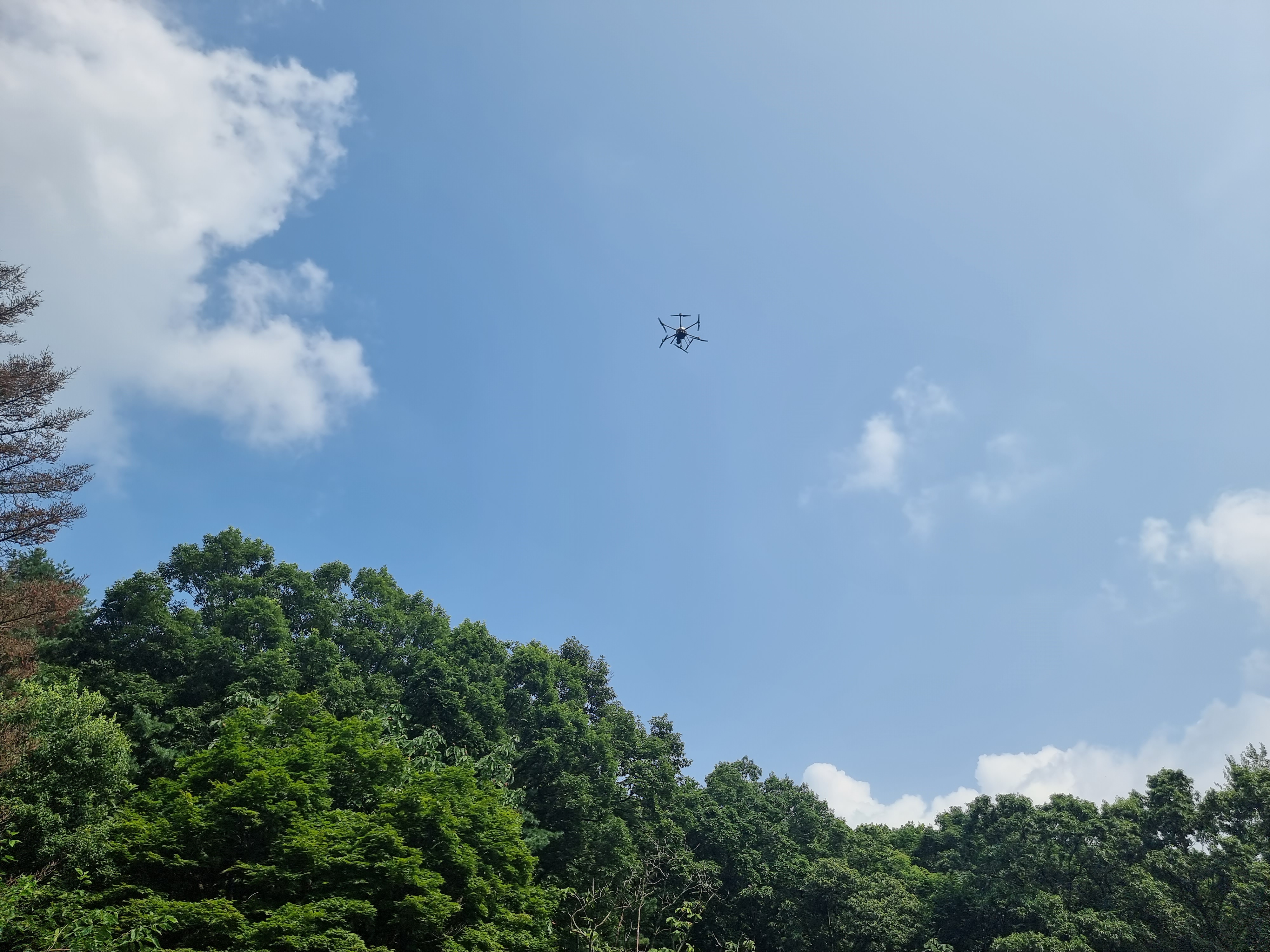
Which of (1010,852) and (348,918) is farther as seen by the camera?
(1010,852)

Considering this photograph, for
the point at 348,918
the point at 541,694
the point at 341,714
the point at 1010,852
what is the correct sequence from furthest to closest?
1. the point at 541,694
2. the point at 1010,852
3. the point at 341,714
4. the point at 348,918

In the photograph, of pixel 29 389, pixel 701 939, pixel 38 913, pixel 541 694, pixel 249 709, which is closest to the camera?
pixel 38 913

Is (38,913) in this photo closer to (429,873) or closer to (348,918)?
(348,918)

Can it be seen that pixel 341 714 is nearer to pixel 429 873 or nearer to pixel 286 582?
pixel 286 582

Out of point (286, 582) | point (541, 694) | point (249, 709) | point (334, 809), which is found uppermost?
point (286, 582)

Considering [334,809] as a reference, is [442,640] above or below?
above

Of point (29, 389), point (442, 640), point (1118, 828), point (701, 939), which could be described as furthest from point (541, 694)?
point (1118, 828)
